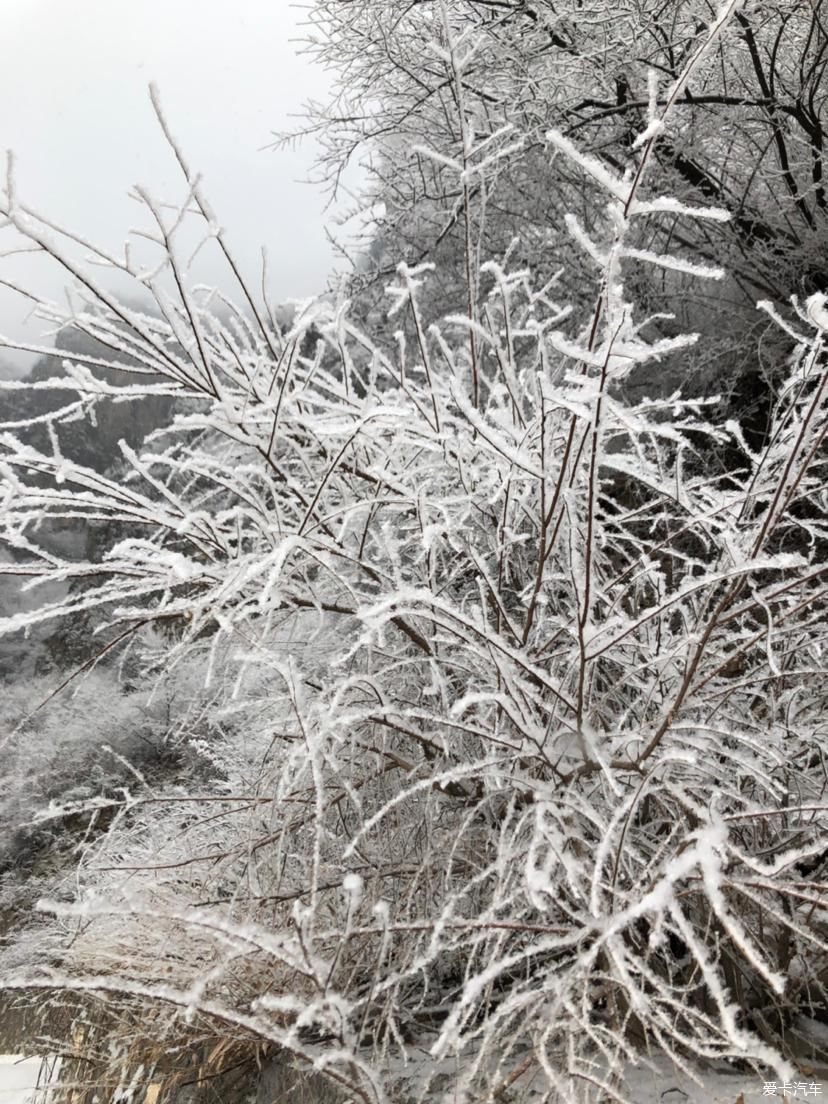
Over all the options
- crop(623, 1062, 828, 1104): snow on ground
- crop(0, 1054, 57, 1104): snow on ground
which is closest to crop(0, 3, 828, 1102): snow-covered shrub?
crop(623, 1062, 828, 1104): snow on ground

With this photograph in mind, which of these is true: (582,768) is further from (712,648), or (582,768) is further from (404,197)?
(404,197)

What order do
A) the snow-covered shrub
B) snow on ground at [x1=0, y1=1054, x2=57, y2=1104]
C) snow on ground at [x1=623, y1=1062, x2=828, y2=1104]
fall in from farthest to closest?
1. snow on ground at [x1=0, y1=1054, x2=57, y2=1104]
2. snow on ground at [x1=623, y1=1062, x2=828, y2=1104]
3. the snow-covered shrub

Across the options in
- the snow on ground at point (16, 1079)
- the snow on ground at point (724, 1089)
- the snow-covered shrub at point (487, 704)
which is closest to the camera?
the snow-covered shrub at point (487, 704)

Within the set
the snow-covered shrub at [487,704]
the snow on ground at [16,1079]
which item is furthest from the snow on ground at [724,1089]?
the snow on ground at [16,1079]

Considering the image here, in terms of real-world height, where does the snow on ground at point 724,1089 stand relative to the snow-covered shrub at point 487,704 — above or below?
below

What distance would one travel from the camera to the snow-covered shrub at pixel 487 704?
0.84 metres

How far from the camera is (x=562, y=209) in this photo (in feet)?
13.8

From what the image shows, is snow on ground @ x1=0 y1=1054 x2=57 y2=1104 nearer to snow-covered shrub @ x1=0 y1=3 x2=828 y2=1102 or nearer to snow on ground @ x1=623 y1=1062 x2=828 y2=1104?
snow-covered shrub @ x1=0 y1=3 x2=828 y2=1102

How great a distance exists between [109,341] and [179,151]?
28 centimetres

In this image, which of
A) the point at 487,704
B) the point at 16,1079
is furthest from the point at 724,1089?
the point at 16,1079

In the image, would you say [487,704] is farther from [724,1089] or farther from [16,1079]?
[16,1079]

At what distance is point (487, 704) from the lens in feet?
4.48

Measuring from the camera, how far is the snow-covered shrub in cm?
84

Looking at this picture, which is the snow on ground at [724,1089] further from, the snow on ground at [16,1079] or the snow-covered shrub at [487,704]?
the snow on ground at [16,1079]
